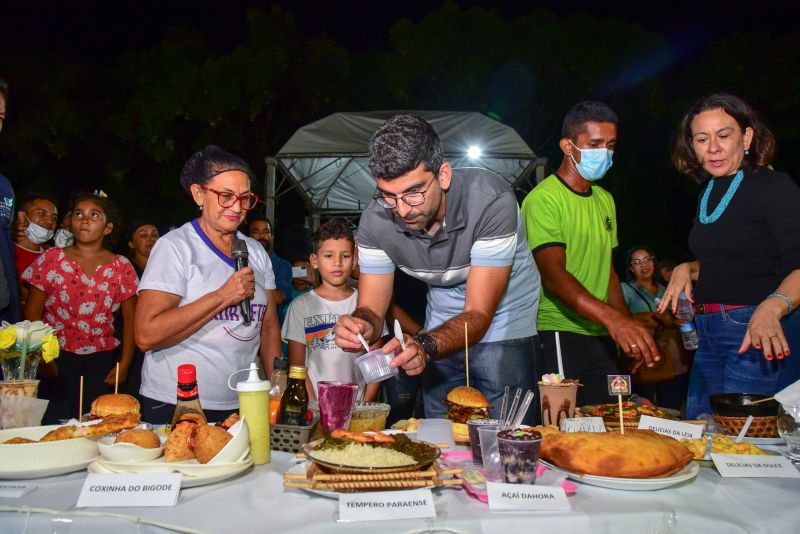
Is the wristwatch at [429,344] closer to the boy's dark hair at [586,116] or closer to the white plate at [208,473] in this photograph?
the white plate at [208,473]

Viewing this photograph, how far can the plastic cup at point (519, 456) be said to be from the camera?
150 centimetres

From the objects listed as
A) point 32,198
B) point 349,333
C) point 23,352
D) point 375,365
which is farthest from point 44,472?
point 32,198

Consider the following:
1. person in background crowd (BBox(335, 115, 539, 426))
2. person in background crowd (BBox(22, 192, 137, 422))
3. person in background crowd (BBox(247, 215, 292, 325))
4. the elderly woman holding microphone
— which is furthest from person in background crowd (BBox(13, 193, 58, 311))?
person in background crowd (BBox(335, 115, 539, 426))

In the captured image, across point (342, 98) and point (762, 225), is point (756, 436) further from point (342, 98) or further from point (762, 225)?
point (342, 98)

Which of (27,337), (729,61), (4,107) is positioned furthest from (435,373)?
(729,61)

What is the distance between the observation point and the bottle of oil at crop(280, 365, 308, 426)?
77.2 inches

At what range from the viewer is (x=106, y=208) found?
464 centimetres

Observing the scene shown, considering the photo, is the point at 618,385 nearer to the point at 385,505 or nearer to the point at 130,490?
the point at 385,505

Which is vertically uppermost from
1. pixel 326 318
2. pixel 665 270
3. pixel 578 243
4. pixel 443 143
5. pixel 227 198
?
pixel 443 143

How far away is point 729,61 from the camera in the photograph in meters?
11.4

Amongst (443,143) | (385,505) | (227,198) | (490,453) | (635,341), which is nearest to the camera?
(385,505)

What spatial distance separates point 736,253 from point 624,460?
1.53m

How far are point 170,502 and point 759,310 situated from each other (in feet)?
6.76

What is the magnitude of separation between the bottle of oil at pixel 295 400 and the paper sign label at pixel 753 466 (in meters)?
1.19
